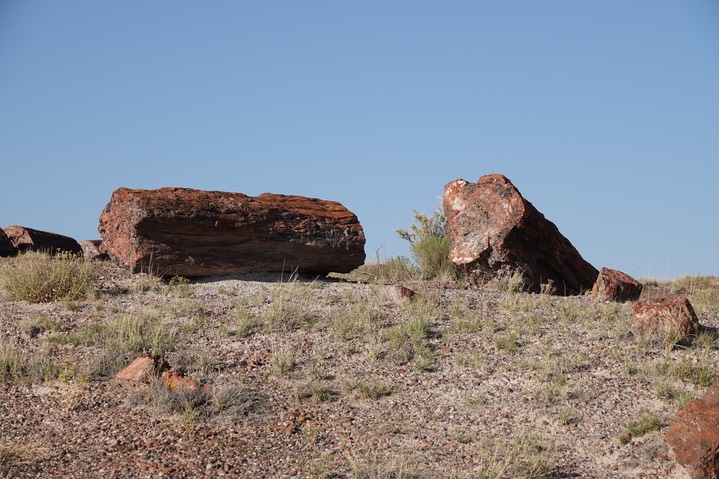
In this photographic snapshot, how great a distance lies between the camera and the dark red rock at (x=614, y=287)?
13.4m

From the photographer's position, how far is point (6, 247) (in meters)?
18.8

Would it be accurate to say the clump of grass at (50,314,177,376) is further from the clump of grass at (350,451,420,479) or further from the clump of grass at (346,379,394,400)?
the clump of grass at (350,451,420,479)

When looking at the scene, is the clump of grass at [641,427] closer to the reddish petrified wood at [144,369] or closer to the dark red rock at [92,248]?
the reddish petrified wood at [144,369]

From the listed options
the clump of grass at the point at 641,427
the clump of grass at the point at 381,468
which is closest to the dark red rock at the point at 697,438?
the clump of grass at the point at 641,427

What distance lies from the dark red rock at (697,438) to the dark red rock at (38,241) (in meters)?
14.9

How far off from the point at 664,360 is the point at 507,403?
2.24m

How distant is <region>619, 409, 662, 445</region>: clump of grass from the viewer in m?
8.51

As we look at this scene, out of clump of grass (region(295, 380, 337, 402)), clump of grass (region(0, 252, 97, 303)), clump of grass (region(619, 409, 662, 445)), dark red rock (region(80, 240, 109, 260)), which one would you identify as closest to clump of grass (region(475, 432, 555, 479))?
clump of grass (region(619, 409, 662, 445))

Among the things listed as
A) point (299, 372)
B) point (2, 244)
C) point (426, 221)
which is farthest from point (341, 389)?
point (2, 244)

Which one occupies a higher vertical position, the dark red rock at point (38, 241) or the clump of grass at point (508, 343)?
the dark red rock at point (38, 241)

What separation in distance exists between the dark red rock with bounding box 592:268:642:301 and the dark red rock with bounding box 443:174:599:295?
42.8 inches

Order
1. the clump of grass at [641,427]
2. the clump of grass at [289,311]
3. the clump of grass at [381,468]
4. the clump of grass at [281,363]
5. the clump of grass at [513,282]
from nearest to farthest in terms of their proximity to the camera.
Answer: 1. the clump of grass at [381,468]
2. the clump of grass at [641,427]
3. the clump of grass at [281,363]
4. the clump of grass at [289,311]
5. the clump of grass at [513,282]

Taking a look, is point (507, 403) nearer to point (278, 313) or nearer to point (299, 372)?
point (299, 372)

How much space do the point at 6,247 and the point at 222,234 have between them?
24.2 feet
